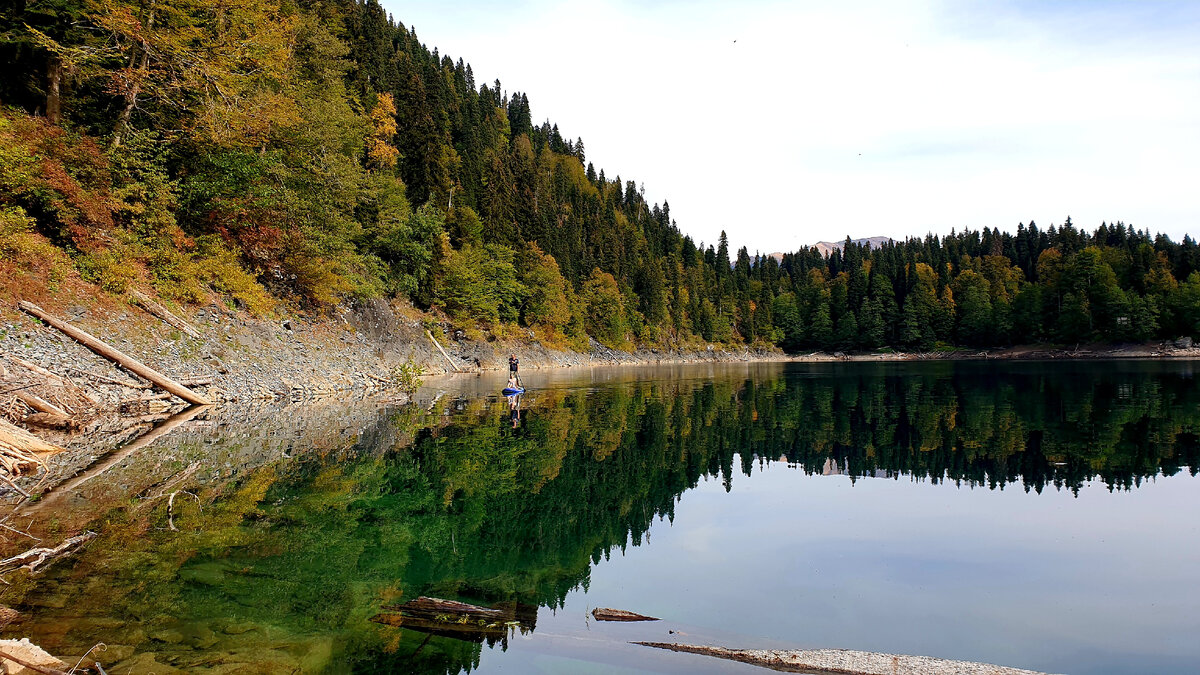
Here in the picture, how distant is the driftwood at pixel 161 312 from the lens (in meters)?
23.2

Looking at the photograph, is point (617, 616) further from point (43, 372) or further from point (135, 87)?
point (135, 87)

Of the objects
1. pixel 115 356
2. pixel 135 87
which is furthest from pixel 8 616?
pixel 135 87

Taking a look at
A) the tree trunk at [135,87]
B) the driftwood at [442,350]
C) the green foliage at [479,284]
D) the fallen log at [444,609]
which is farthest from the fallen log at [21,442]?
the green foliage at [479,284]

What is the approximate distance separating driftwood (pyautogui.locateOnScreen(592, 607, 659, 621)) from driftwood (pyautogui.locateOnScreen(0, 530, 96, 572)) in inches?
258

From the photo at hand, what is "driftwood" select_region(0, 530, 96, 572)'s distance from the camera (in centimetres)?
745

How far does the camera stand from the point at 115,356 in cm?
1958

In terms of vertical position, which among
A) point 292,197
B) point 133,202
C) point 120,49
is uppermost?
point 120,49

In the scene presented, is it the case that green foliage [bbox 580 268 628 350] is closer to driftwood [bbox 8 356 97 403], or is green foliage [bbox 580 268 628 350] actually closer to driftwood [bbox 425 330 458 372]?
driftwood [bbox 425 330 458 372]

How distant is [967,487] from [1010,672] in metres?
9.57

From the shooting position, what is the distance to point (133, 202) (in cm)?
2541

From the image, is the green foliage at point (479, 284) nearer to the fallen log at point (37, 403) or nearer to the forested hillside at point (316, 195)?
the forested hillside at point (316, 195)

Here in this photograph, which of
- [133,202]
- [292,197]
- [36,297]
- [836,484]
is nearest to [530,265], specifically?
[292,197]

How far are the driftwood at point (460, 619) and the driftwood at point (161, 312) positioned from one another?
2148cm

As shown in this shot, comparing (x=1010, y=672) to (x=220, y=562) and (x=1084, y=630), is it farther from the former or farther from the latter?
(x=220, y=562)
